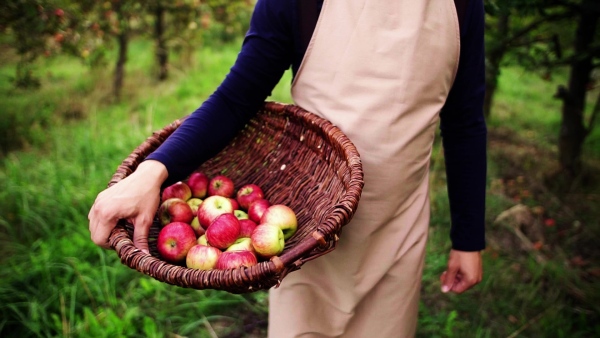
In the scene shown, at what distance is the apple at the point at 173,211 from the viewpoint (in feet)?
4.50

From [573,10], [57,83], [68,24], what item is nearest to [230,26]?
[57,83]

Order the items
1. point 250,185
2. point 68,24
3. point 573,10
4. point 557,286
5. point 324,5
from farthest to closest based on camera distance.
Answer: point 68,24
point 573,10
point 557,286
point 250,185
point 324,5

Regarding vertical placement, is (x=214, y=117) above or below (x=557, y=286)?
above

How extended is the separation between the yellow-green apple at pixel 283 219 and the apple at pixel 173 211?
0.26m

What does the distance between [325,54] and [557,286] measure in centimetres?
215

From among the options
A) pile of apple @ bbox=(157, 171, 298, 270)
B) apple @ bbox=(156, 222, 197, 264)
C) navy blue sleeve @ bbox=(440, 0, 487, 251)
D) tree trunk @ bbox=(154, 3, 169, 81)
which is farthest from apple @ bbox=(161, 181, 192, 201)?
tree trunk @ bbox=(154, 3, 169, 81)

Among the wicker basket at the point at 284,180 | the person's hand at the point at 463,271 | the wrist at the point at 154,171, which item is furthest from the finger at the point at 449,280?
the wrist at the point at 154,171

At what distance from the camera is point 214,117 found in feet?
4.06

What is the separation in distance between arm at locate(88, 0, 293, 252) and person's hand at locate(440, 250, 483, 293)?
2.75 feet

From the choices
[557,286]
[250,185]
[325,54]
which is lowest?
[557,286]

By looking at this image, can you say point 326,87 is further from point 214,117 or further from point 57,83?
point 57,83

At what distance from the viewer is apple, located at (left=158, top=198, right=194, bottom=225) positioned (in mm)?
1370

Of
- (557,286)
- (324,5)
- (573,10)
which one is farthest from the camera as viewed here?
(573,10)

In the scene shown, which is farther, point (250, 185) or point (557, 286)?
point (557, 286)
